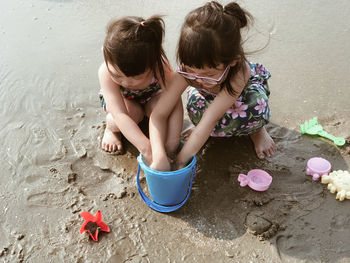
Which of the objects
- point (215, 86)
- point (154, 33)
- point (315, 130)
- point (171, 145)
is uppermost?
point (154, 33)

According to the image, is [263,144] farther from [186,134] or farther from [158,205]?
[158,205]

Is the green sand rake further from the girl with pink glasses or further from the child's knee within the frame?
the child's knee

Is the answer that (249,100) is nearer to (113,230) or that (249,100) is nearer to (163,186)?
(163,186)

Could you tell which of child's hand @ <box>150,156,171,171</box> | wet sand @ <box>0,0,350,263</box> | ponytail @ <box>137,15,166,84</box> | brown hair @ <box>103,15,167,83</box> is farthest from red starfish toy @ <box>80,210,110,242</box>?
ponytail @ <box>137,15,166,84</box>

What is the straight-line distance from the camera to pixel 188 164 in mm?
1986

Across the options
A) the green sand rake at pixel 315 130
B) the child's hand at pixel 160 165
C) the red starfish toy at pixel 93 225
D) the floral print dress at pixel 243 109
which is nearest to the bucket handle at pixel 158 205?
the child's hand at pixel 160 165

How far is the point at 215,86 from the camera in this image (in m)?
2.13

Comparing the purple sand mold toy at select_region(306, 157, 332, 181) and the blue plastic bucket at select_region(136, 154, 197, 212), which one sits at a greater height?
the blue plastic bucket at select_region(136, 154, 197, 212)

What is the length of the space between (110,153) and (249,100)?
0.99m

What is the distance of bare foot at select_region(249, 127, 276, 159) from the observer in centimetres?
230

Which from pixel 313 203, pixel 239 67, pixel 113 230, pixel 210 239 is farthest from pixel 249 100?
pixel 113 230

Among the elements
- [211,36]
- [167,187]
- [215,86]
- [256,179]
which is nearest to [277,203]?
[256,179]

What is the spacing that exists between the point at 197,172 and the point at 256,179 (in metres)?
0.37

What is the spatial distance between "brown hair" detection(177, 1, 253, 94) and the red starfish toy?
954 mm
